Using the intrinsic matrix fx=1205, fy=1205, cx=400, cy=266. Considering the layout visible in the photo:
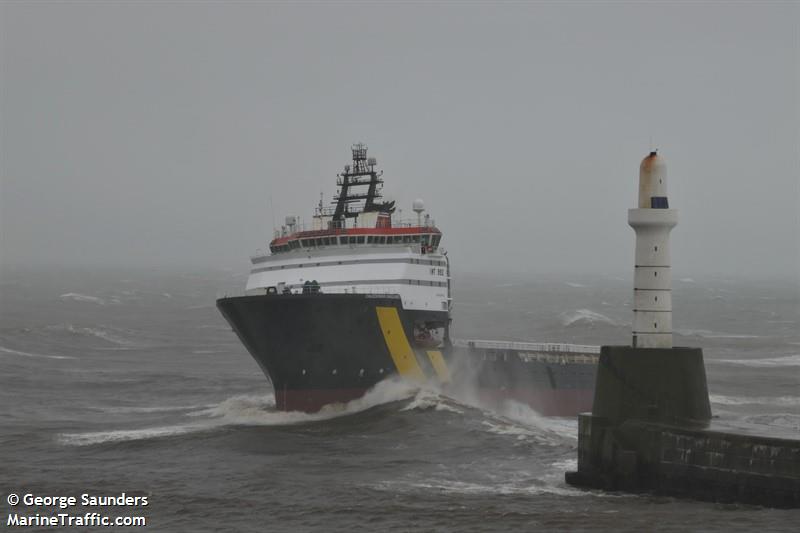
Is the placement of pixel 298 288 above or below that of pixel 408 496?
above

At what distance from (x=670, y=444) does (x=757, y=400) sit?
80.7 feet

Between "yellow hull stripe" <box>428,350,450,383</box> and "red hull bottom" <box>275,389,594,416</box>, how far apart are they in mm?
2282

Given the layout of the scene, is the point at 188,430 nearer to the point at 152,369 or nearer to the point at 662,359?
the point at 662,359

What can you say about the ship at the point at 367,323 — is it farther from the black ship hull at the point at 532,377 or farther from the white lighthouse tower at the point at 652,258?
the white lighthouse tower at the point at 652,258

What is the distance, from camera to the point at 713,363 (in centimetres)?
6097

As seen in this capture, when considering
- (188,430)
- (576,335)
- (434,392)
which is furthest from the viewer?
(576,335)

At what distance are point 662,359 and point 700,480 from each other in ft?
9.31

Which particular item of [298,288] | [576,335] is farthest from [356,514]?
[576,335]

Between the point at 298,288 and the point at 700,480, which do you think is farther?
the point at 298,288

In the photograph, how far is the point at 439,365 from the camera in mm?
37375

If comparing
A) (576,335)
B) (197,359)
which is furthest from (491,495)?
(576,335)

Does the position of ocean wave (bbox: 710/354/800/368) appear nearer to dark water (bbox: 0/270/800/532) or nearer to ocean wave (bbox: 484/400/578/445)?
dark water (bbox: 0/270/800/532)

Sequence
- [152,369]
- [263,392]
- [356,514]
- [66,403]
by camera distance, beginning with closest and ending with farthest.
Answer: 1. [356,514]
2. [66,403]
3. [263,392]
4. [152,369]

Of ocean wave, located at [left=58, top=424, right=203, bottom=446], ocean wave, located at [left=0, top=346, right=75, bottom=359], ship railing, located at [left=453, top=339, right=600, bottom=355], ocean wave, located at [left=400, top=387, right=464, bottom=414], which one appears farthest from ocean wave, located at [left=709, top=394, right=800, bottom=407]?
ocean wave, located at [left=0, top=346, right=75, bottom=359]
